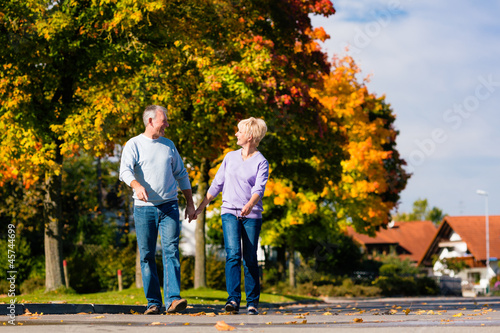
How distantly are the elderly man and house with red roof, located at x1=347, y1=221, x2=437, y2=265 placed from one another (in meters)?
63.6

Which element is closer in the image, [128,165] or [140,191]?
[140,191]

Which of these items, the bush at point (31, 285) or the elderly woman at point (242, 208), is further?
the bush at point (31, 285)

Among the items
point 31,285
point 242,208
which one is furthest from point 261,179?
point 31,285

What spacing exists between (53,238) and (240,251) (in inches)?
395

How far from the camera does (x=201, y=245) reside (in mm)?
21922

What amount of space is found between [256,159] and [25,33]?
878cm

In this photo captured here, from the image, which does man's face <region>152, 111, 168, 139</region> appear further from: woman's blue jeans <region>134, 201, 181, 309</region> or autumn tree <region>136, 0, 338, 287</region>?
autumn tree <region>136, 0, 338, 287</region>

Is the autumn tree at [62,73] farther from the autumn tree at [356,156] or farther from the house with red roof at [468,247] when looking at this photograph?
the house with red roof at [468,247]

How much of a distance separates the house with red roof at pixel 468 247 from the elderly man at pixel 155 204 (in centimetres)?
5256

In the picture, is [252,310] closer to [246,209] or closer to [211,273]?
[246,209]

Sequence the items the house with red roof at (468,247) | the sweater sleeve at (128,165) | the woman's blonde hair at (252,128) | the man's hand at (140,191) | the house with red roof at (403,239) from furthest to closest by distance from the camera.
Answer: the house with red roof at (403,239) < the house with red roof at (468,247) < the woman's blonde hair at (252,128) < the sweater sleeve at (128,165) < the man's hand at (140,191)

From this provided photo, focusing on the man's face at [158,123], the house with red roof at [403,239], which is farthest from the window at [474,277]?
the man's face at [158,123]

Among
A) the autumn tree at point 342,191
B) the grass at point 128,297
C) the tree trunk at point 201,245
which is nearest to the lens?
the grass at point 128,297

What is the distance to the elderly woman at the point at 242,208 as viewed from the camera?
8180 millimetres
